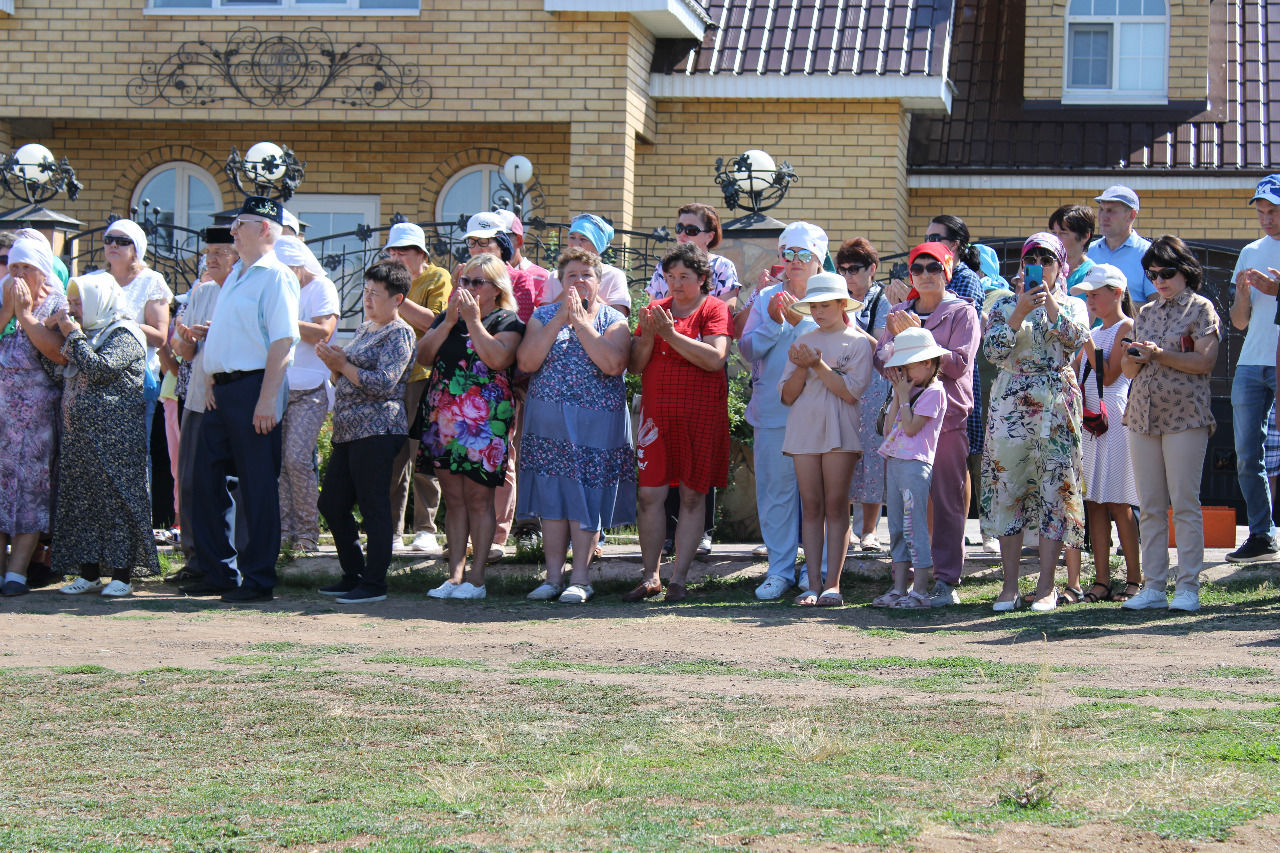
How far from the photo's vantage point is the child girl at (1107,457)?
317 inches

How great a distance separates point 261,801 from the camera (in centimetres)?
424

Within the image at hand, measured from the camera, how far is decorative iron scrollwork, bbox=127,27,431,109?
630 inches

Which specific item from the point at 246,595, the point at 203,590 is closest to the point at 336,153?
the point at 203,590

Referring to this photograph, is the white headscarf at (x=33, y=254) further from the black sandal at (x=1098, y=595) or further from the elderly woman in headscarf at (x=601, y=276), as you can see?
the black sandal at (x=1098, y=595)

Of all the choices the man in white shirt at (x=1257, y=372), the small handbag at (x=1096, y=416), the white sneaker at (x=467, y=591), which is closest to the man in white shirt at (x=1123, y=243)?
the man in white shirt at (x=1257, y=372)

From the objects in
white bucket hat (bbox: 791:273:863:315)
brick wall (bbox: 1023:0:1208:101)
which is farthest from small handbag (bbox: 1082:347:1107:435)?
brick wall (bbox: 1023:0:1208:101)

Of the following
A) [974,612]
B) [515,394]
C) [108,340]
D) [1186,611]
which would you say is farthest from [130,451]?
[1186,611]

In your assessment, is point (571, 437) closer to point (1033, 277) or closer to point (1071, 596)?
point (1033, 277)

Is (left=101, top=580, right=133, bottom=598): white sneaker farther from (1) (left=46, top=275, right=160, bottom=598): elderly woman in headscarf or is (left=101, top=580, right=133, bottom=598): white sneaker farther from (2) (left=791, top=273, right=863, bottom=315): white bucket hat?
(2) (left=791, top=273, right=863, bottom=315): white bucket hat

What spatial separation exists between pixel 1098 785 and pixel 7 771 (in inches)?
127

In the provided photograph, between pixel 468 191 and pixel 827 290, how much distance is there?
968 centimetres

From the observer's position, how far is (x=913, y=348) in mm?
7758

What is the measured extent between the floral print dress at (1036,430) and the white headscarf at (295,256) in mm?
4209

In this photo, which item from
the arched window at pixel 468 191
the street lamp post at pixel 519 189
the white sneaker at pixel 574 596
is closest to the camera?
the white sneaker at pixel 574 596
